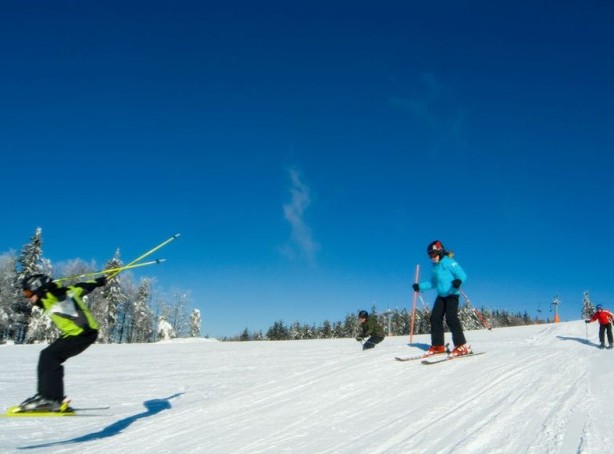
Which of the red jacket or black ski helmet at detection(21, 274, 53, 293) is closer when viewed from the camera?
black ski helmet at detection(21, 274, 53, 293)

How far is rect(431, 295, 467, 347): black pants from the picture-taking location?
9.08m

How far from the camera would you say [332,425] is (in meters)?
5.00

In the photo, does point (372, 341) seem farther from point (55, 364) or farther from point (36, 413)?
point (36, 413)

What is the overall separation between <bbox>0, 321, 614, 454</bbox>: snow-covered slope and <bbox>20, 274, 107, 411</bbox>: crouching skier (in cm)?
34

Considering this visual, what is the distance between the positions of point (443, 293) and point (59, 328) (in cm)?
696

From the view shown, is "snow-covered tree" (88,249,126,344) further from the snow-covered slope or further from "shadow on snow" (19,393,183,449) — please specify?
"shadow on snow" (19,393,183,449)

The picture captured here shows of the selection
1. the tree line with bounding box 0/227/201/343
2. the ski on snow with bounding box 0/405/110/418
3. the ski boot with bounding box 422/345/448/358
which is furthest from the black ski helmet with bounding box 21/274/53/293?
the tree line with bounding box 0/227/201/343

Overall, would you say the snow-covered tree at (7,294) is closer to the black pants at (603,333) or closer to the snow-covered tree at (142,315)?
the snow-covered tree at (142,315)


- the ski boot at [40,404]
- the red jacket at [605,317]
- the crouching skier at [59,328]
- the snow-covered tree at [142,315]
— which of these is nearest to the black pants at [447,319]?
the crouching skier at [59,328]

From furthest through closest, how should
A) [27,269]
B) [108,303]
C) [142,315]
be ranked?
[142,315]
[108,303]
[27,269]

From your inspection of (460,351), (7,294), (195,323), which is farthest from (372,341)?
(195,323)

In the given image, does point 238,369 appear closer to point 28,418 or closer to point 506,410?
point 28,418

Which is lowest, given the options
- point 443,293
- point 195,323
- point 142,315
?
point 195,323

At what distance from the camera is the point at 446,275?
952 centimetres
